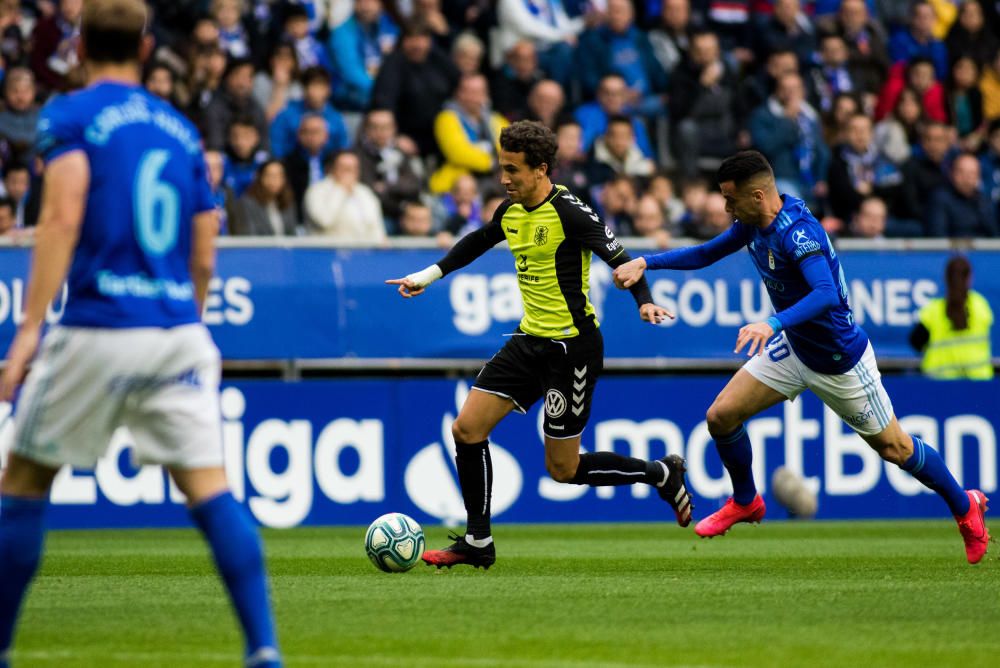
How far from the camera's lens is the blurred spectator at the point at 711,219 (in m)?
16.2

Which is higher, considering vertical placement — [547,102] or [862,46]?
[862,46]

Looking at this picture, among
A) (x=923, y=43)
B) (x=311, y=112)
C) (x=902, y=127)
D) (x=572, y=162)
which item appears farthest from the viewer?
(x=923, y=43)

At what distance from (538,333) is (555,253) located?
0.47 m

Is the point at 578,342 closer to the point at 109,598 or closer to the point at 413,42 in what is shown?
the point at 109,598

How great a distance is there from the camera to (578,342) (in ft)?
31.9

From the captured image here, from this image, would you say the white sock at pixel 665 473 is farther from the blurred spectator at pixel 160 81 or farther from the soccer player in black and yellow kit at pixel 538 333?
the blurred spectator at pixel 160 81

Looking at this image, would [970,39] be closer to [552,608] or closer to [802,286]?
[802,286]

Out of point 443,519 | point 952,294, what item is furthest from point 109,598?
point 952,294

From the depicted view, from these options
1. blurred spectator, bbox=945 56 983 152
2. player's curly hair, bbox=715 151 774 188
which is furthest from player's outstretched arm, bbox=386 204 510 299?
blurred spectator, bbox=945 56 983 152

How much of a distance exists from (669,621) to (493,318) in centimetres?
803

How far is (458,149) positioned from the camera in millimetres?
16844

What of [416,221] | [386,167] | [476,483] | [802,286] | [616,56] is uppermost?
[616,56]

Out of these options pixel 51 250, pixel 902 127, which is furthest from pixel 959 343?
pixel 51 250

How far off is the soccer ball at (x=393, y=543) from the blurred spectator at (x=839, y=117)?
10440 millimetres
